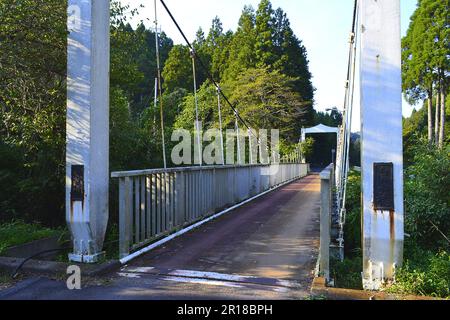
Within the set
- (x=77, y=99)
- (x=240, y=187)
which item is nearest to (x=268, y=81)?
(x=240, y=187)

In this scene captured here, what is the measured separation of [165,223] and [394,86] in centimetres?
309

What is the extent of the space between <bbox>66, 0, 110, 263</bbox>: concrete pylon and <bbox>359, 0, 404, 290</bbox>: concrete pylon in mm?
2328

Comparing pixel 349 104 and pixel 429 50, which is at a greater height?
pixel 429 50

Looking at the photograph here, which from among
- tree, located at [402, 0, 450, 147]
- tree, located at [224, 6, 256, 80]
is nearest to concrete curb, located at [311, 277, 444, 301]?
tree, located at [402, 0, 450, 147]

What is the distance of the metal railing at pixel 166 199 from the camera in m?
4.04

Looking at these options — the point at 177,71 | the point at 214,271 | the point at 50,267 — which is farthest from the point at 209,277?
the point at 177,71

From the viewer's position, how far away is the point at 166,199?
16.6 feet

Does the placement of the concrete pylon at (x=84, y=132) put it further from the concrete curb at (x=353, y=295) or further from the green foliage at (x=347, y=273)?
the green foliage at (x=347, y=273)

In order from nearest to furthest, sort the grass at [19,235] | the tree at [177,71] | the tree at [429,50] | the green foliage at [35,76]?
1. the green foliage at [35,76]
2. the grass at [19,235]
3. the tree at [429,50]
4. the tree at [177,71]

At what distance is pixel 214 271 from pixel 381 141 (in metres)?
1.80

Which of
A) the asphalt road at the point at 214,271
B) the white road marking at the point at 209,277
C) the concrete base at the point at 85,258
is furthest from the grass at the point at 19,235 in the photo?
the white road marking at the point at 209,277

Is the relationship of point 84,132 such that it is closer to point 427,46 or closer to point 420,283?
point 420,283

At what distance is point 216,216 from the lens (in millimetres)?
6840

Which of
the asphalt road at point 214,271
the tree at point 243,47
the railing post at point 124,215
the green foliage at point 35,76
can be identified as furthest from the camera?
the tree at point 243,47
